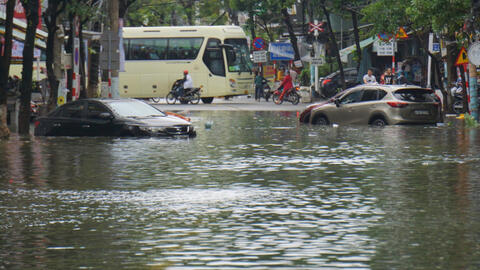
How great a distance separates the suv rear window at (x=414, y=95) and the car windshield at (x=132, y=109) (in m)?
7.16

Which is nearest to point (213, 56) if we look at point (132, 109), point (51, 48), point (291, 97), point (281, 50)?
point (281, 50)

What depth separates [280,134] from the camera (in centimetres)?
2980

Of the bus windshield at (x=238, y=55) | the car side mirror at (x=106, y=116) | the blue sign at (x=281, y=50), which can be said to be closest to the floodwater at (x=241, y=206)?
the car side mirror at (x=106, y=116)

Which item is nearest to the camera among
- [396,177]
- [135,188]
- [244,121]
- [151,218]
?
[151,218]

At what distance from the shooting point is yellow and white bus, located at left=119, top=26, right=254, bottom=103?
60.3m

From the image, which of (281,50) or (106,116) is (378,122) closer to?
(106,116)

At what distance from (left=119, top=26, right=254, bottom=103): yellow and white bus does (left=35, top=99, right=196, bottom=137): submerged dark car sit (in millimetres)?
31354

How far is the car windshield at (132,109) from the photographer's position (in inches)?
1107

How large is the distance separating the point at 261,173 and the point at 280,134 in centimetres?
1207

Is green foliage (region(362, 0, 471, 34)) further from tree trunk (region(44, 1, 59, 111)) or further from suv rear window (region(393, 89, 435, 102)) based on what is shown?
tree trunk (region(44, 1, 59, 111))

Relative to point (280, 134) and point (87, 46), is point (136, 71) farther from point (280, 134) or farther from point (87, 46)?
point (280, 134)

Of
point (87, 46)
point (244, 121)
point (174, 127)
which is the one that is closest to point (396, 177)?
point (174, 127)

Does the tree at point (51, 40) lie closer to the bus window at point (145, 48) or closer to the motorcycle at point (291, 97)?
the motorcycle at point (291, 97)

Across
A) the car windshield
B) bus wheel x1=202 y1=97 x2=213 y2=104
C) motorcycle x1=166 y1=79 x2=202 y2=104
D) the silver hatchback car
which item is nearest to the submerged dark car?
the car windshield
